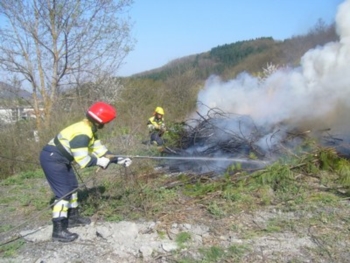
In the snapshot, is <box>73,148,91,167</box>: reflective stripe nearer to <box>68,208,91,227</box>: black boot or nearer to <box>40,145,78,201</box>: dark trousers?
<box>40,145,78,201</box>: dark trousers

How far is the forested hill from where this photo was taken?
11273mm

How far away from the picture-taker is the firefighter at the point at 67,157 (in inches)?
191

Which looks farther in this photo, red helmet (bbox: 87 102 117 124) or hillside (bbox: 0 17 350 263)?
red helmet (bbox: 87 102 117 124)

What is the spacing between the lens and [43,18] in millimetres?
16922

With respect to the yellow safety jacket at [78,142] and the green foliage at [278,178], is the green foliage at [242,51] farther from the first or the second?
the yellow safety jacket at [78,142]

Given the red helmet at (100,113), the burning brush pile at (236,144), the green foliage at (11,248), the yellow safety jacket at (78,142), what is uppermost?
the red helmet at (100,113)

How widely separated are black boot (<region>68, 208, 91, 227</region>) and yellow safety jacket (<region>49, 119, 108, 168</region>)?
957 millimetres

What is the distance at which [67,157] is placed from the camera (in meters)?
5.07

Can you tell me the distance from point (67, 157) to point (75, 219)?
1.06 meters

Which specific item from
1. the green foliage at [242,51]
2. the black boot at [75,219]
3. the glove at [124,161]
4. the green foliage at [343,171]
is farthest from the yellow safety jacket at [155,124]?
the green foliage at [242,51]

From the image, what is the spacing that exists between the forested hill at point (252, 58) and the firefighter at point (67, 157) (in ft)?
21.6

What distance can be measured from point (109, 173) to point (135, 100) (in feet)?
45.2

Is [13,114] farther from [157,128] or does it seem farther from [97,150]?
[97,150]

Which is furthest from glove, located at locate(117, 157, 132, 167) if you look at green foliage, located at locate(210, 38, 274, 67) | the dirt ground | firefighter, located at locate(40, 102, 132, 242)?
green foliage, located at locate(210, 38, 274, 67)
